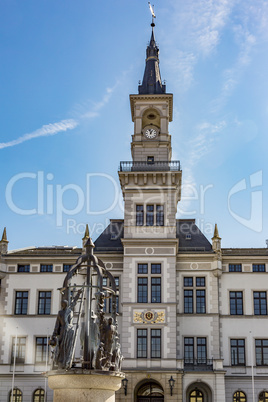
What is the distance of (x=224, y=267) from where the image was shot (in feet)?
147

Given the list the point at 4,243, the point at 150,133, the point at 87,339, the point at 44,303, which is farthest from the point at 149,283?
the point at 87,339

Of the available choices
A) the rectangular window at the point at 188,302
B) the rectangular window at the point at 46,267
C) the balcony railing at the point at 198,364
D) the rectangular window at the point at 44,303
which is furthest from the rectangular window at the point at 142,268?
the rectangular window at the point at 44,303

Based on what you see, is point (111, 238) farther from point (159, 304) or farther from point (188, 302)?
point (188, 302)

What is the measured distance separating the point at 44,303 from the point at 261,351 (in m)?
17.8

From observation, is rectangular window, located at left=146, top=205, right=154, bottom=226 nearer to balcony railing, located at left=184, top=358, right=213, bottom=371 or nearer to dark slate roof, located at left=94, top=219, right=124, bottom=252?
dark slate roof, located at left=94, top=219, right=124, bottom=252

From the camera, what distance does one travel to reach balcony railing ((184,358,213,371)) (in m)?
41.3

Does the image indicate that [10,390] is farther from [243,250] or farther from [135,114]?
[135,114]

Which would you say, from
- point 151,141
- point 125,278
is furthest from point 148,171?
point 125,278

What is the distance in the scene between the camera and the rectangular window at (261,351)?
42.9 meters

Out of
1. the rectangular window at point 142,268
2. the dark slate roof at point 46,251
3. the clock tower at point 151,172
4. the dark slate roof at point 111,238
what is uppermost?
the clock tower at point 151,172

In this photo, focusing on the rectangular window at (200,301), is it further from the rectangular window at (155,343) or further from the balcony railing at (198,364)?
the rectangular window at (155,343)

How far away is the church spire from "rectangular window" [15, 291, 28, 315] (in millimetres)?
20406

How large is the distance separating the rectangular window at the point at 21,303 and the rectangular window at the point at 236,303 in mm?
16781

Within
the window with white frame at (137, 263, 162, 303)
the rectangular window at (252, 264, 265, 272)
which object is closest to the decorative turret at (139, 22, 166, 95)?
the window with white frame at (137, 263, 162, 303)
